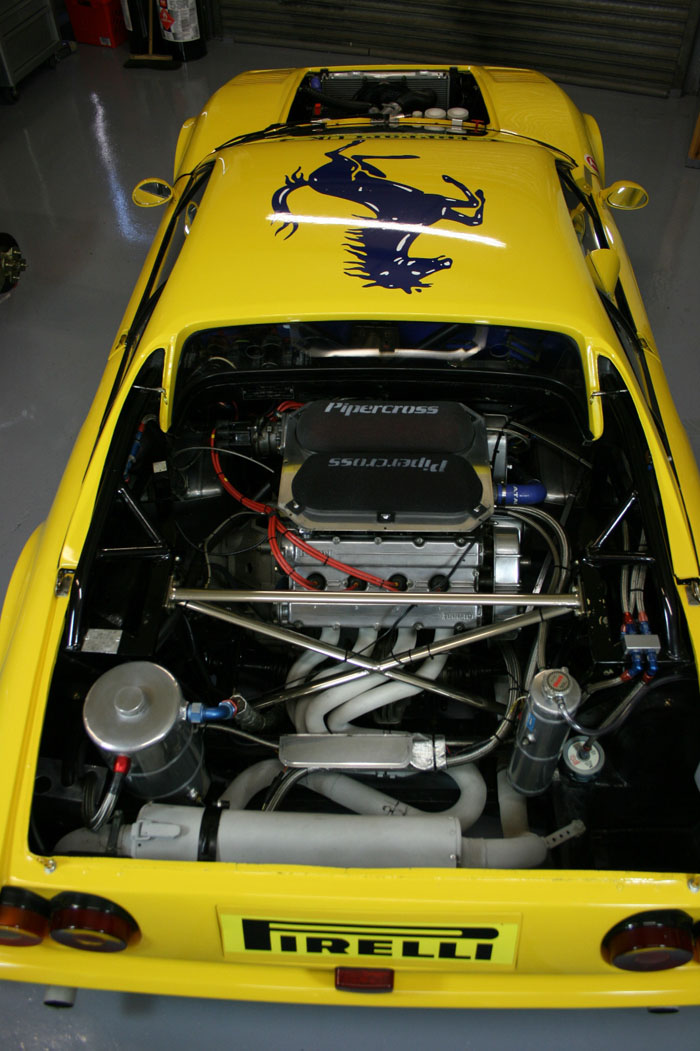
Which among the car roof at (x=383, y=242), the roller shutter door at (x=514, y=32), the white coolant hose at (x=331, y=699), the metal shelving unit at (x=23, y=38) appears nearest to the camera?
the white coolant hose at (x=331, y=699)

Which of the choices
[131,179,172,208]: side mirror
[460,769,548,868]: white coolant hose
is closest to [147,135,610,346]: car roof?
[131,179,172,208]: side mirror

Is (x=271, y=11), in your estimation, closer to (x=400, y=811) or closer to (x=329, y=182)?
(x=329, y=182)

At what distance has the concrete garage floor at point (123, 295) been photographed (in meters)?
1.82

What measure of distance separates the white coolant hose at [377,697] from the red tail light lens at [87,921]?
0.65 m

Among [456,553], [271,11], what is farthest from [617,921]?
[271,11]

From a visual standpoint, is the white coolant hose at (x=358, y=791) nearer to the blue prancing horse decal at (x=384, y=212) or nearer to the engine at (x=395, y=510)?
the engine at (x=395, y=510)

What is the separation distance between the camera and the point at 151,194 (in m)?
2.72

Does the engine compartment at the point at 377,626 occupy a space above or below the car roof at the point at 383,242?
below

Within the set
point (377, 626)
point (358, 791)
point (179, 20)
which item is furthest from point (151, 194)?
point (179, 20)

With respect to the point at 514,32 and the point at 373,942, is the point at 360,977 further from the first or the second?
the point at 514,32

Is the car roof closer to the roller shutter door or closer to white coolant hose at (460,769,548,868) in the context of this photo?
white coolant hose at (460,769,548,868)

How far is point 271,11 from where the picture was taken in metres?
6.21

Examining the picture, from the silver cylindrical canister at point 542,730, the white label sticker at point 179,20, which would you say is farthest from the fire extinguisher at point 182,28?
the silver cylindrical canister at point 542,730

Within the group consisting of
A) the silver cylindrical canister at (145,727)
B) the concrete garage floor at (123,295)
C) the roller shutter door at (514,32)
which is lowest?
the concrete garage floor at (123,295)
